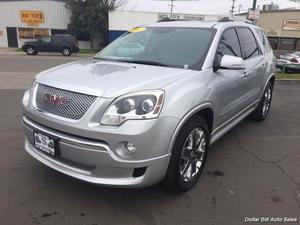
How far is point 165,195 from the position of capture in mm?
3279

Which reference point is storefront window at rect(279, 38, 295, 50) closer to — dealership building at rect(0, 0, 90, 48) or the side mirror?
dealership building at rect(0, 0, 90, 48)

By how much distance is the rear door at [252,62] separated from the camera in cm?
464

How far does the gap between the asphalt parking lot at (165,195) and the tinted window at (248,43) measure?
4.82 ft

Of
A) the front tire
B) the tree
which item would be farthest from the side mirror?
the tree

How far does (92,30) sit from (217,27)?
3177 centimetres

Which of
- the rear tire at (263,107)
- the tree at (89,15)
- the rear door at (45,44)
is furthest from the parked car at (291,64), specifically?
the tree at (89,15)

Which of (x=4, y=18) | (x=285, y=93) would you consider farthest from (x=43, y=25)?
(x=285, y=93)

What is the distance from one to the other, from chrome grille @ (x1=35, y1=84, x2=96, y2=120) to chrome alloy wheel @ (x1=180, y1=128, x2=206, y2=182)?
106 cm

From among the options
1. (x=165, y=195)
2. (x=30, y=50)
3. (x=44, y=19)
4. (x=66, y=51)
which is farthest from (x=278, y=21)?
(x=165, y=195)

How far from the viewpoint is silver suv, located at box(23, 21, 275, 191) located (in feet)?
8.77

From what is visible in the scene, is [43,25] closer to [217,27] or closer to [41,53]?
[41,53]

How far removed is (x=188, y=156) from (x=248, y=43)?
8.30 feet

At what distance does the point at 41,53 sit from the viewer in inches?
1089

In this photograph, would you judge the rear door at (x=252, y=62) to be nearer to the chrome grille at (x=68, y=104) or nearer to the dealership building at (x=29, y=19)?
the chrome grille at (x=68, y=104)
